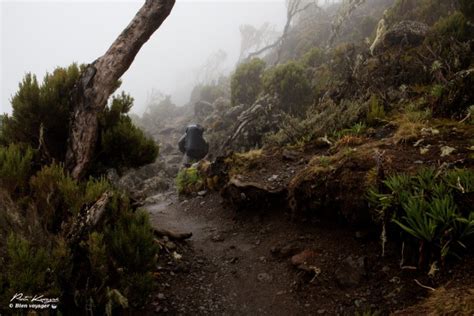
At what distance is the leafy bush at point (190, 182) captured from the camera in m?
9.09

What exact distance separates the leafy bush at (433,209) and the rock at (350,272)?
648mm

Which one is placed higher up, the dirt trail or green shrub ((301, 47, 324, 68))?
green shrub ((301, 47, 324, 68))

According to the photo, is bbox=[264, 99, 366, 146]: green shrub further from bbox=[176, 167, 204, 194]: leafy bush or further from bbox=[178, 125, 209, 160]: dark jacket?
bbox=[178, 125, 209, 160]: dark jacket

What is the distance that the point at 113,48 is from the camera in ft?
19.2

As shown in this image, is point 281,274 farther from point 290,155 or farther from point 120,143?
point 120,143

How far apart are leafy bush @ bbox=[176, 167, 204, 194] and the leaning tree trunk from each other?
3860 mm

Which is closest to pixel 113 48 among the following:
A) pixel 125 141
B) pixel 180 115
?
pixel 125 141

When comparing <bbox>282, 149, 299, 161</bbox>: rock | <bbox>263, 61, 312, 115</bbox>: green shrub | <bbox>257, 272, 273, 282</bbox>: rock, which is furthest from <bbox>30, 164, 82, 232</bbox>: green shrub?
<bbox>263, 61, 312, 115</bbox>: green shrub

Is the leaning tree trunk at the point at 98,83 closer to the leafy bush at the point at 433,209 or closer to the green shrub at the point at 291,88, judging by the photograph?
the leafy bush at the point at 433,209

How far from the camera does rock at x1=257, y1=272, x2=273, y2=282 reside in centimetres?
430

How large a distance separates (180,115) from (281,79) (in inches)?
798

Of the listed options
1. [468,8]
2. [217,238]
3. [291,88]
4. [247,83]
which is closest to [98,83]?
[217,238]

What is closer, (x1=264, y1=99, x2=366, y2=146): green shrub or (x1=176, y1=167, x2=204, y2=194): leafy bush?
(x1=264, y1=99, x2=366, y2=146): green shrub

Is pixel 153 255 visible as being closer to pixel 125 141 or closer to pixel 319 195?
pixel 319 195
